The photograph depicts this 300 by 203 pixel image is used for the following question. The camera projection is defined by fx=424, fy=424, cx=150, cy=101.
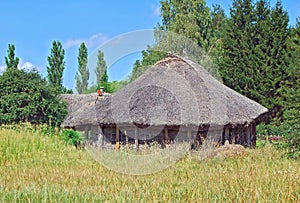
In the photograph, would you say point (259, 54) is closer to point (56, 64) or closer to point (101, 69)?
point (101, 69)

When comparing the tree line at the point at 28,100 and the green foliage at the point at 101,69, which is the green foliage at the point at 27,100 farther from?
the green foliage at the point at 101,69

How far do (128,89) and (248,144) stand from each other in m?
5.35

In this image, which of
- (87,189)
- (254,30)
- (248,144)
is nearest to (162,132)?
(248,144)

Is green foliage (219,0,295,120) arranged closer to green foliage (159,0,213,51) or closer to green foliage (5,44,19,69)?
green foliage (159,0,213,51)

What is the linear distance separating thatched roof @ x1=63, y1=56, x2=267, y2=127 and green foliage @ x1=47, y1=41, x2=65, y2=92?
74.6ft

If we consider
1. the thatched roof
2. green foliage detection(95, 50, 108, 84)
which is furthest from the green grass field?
green foliage detection(95, 50, 108, 84)

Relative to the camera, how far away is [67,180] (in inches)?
226

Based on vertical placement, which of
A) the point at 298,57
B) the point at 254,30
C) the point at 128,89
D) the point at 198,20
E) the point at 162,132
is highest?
the point at 198,20

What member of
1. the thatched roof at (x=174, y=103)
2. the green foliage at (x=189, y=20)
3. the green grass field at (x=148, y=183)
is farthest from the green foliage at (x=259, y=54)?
the green grass field at (x=148, y=183)

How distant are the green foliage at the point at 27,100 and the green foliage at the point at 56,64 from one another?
19041 millimetres

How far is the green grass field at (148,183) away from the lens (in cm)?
450

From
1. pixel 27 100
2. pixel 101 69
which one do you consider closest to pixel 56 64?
pixel 101 69

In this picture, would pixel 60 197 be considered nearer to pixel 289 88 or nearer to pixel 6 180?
pixel 6 180

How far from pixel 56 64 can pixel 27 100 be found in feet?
69.0
